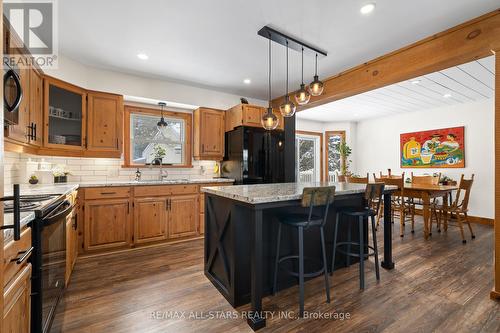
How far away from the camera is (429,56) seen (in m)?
2.57

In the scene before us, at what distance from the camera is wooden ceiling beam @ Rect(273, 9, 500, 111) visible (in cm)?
218

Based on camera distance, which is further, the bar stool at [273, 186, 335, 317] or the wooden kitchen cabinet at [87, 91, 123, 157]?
the wooden kitchen cabinet at [87, 91, 123, 157]

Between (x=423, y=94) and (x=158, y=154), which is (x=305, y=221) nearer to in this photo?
(x=158, y=154)

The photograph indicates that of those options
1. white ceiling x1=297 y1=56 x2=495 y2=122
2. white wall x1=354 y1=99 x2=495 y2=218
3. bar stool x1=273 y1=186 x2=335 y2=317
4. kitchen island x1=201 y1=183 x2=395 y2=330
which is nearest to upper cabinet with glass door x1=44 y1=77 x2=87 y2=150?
kitchen island x1=201 y1=183 x2=395 y2=330

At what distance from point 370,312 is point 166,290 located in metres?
1.84

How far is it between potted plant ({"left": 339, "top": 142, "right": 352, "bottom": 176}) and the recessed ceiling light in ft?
16.6

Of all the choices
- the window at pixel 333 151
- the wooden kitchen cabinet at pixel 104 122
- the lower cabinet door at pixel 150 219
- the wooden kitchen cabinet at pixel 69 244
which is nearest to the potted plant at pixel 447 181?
the window at pixel 333 151

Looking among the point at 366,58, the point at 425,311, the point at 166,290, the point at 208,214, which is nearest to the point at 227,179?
the point at 208,214

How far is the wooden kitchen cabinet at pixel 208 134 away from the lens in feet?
13.9

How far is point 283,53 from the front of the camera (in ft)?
9.80

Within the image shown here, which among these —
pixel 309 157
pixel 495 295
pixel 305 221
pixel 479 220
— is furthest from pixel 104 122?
pixel 479 220

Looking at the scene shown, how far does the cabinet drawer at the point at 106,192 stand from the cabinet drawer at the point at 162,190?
0.46 ft

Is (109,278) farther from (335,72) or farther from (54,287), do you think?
(335,72)

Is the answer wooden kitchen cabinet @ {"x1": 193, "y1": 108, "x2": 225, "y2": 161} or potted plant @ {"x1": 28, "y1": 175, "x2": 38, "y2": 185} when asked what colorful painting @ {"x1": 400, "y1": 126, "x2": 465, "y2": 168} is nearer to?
wooden kitchen cabinet @ {"x1": 193, "y1": 108, "x2": 225, "y2": 161}
